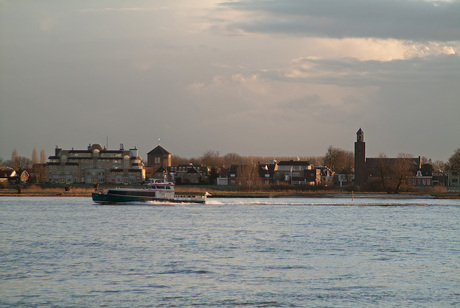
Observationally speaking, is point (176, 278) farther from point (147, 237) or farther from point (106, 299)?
point (147, 237)

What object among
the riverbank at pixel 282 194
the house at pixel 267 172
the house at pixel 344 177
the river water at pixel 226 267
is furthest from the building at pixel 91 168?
the river water at pixel 226 267

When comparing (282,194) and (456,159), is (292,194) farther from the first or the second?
(456,159)

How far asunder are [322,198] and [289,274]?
94.2m

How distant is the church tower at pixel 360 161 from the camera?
15175 centimetres

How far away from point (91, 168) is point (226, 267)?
141 metres

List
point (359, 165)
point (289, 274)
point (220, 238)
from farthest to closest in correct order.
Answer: point (359, 165)
point (220, 238)
point (289, 274)

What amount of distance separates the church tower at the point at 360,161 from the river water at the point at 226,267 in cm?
10366

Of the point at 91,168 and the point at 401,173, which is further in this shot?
the point at 91,168

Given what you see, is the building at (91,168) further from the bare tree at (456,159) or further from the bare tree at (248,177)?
the bare tree at (456,159)

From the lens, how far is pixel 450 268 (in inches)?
1125

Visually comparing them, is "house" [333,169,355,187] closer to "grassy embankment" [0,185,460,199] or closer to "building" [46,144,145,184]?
"grassy embankment" [0,185,460,199]

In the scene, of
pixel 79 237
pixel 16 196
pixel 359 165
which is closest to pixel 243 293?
pixel 79 237

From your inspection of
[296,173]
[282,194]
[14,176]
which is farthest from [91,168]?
[282,194]

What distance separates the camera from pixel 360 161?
15238 cm
